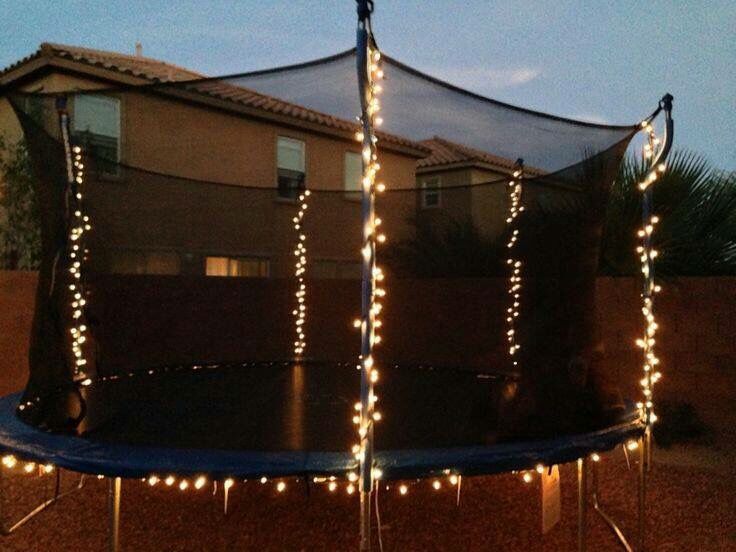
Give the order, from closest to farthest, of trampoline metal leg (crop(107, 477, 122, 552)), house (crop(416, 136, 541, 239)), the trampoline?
trampoline metal leg (crop(107, 477, 122, 552)) < the trampoline < house (crop(416, 136, 541, 239))

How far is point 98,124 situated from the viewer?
3277 millimetres

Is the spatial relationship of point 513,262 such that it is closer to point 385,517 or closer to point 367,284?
point 385,517

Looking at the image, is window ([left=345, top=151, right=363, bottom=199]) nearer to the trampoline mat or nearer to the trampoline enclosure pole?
the trampoline mat

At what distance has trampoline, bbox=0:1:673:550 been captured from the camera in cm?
174

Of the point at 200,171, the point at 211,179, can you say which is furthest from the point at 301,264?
the point at 200,171

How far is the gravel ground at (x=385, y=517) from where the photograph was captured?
2109mm

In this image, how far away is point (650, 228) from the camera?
2.12 m

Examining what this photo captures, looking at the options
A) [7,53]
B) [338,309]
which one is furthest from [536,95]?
[338,309]

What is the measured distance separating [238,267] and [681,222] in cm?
284

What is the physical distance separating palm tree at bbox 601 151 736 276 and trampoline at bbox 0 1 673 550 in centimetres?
73

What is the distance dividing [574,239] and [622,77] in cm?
7885

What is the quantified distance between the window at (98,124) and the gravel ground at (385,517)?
1512 millimetres

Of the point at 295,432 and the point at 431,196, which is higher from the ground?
the point at 431,196

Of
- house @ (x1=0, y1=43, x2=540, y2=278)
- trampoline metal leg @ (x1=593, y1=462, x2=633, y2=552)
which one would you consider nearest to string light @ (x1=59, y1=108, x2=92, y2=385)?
house @ (x1=0, y1=43, x2=540, y2=278)
